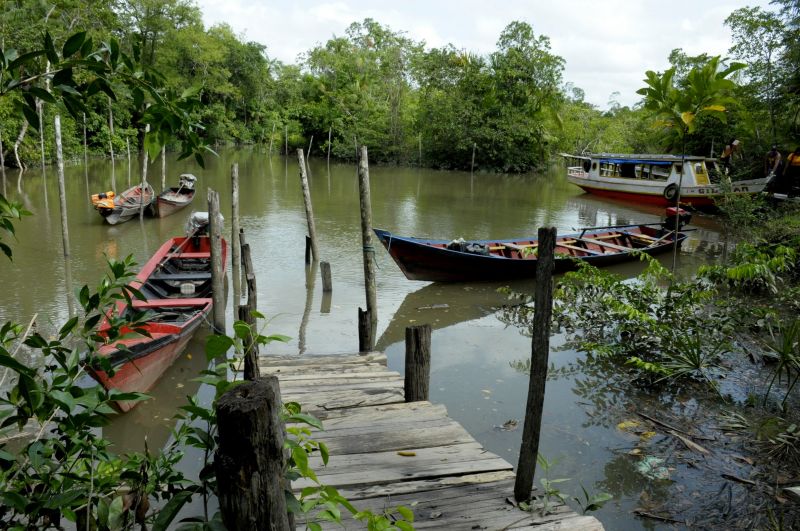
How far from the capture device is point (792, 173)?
56.5 ft

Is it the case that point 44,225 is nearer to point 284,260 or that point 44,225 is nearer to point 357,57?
point 284,260

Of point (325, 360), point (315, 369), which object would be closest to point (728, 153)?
point (325, 360)

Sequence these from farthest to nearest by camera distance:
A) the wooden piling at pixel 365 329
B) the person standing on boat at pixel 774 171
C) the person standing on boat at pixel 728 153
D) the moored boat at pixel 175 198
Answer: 1. the person standing on boat at pixel 728 153
2. the person standing on boat at pixel 774 171
3. the moored boat at pixel 175 198
4. the wooden piling at pixel 365 329

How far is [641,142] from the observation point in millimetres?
34000

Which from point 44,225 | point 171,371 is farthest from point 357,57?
point 171,371

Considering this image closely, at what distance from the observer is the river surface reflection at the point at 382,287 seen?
5.79m

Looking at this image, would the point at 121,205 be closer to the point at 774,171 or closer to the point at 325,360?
the point at 325,360

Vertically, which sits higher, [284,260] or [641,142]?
[641,142]

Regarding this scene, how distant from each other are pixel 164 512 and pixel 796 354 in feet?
21.3

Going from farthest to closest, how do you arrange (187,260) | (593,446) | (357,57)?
(357,57) → (187,260) → (593,446)

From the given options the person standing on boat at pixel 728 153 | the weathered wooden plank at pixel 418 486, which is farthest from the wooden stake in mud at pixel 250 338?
the person standing on boat at pixel 728 153

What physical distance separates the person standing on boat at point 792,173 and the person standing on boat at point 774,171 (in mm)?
185

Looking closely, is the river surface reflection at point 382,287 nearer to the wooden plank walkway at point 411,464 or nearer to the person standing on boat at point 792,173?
the wooden plank walkway at point 411,464

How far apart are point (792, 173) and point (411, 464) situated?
1878 centimetres
